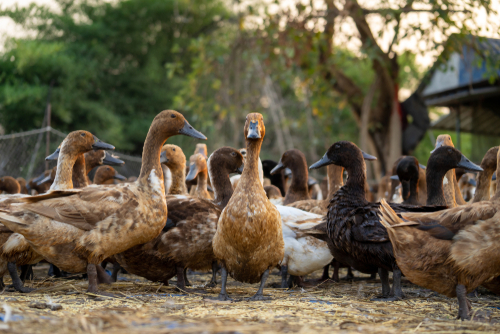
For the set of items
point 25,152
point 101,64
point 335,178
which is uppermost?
point 101,64

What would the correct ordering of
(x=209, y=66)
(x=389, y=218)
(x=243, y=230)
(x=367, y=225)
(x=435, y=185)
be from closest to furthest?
1. (x=389, y=218)
2. (x=243, y=230)
3. (x=367, y=225)
4. (x=435, y=185)
5. (x=209, y=66)

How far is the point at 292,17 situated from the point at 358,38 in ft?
6.57

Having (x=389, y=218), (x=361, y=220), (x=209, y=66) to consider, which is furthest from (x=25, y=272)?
(x=209, y=66)

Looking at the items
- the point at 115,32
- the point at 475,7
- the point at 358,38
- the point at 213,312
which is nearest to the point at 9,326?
the point at 213,312

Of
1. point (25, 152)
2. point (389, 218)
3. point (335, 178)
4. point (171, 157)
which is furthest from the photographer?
point (25, 152)

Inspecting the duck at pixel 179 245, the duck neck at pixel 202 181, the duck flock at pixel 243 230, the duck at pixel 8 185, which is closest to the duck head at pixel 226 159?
the duck flock at pixel 243 230

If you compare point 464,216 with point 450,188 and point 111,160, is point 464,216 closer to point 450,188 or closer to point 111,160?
point 450,188

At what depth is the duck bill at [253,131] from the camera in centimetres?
432

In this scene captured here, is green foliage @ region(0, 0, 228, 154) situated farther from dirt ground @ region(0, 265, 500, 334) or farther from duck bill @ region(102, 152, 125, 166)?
dirt ground @ region(0, 265, 500, 334)

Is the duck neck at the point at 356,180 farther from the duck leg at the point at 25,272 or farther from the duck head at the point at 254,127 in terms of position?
the duck leg at the point at 25,272

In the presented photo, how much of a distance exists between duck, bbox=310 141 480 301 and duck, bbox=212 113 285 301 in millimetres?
697

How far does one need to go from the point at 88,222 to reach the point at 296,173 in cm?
370

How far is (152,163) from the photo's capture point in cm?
477

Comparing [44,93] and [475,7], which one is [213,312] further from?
[44,93]
